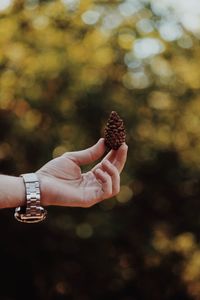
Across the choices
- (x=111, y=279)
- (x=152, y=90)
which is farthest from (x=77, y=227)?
(x=152, y=90)

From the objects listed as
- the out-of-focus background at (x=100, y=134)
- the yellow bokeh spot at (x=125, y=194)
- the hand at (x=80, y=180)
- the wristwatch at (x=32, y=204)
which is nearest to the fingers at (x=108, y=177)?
the hand at (x=80, y=180)

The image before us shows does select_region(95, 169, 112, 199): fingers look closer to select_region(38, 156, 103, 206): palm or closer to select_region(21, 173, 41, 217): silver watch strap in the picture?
select_region(38, 156, 103, 206): palm

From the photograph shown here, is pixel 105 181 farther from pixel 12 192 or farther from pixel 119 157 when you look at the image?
pixel 12 192

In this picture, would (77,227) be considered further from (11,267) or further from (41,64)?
(41,64)

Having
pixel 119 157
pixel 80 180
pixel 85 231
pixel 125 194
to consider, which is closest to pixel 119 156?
pixel 119 157

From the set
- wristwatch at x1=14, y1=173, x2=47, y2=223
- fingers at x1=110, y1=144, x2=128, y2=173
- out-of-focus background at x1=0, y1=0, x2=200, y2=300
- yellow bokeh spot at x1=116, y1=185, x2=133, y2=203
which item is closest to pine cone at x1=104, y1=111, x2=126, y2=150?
fingers at x1=110, y1=144, x2=128, y2=173

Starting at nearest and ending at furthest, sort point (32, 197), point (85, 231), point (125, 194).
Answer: point (32, 197)
point (85, 231)
point (125, 194)
